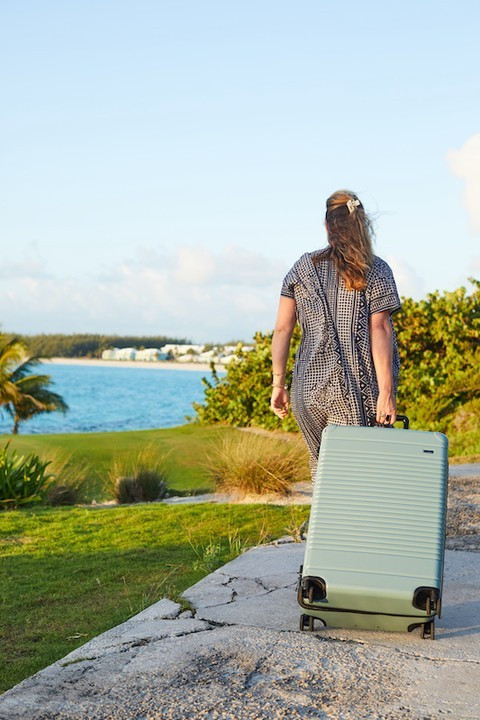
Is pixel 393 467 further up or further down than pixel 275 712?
further up

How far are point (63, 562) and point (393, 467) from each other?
325cm

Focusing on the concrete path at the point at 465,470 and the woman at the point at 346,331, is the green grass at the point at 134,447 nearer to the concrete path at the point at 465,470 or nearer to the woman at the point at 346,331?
the concrete path at the point at 465,470

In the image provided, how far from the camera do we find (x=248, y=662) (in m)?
3.41

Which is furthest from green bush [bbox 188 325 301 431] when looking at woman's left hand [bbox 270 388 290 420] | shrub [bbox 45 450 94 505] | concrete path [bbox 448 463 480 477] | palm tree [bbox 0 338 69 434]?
woman's left hand [bbox 270 388 290 420]

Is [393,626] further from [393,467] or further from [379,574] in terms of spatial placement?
[393,467]

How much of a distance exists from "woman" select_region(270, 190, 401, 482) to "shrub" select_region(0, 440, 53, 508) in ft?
18.9

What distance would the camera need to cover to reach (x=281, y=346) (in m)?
4.35

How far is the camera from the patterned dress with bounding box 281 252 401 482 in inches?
166

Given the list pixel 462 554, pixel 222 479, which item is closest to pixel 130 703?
pixel 462 554

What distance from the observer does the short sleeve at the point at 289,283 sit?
4.38 meters

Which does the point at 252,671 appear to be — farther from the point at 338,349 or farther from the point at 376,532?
the point at 338,349

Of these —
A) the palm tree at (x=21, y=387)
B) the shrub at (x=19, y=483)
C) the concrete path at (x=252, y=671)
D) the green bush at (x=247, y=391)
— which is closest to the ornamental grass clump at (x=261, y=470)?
the shrub at (x=19, y=483)

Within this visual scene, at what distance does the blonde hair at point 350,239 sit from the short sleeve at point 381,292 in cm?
6

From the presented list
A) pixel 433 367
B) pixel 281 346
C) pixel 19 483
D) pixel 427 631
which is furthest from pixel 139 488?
pixel 433 367
